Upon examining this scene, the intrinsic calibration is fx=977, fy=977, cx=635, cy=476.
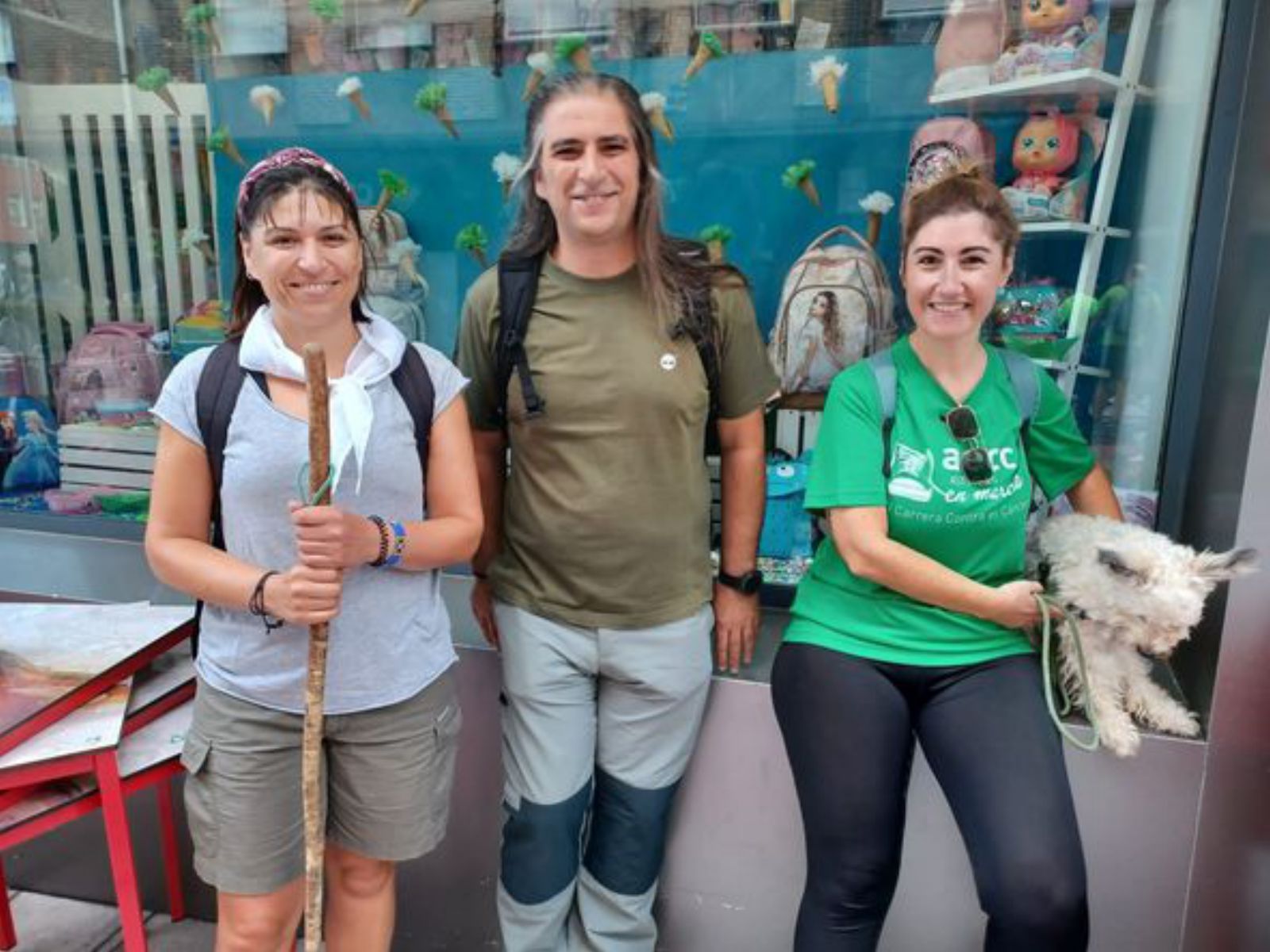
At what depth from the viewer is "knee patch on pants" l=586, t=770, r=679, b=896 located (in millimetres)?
1973

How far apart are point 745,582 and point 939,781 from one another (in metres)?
0.53

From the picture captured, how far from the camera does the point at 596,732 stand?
6.48ft

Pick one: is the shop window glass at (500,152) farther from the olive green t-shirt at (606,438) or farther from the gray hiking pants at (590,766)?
the gray hiking pants at (590,766)

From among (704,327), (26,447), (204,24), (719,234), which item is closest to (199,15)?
(204,24)

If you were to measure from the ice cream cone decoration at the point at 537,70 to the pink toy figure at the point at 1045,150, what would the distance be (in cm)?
151

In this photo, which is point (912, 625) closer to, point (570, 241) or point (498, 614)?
point (498, 614)

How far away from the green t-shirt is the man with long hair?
0.20 m

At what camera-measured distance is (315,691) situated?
4.93 ft

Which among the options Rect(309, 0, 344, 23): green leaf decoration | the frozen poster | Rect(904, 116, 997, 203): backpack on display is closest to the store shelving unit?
Rect(904, 116, 997, 203): backpack on display

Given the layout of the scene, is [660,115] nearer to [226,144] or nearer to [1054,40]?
[1054,40]

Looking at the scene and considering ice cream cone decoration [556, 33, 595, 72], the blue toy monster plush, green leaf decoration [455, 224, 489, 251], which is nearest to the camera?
the blue toy monster plush

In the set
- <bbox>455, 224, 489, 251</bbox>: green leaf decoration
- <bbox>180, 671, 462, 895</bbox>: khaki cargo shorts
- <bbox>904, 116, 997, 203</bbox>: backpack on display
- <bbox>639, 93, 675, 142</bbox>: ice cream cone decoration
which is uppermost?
<bbox>639, 93, 675, 142</bbox>: ice cream cone decoration

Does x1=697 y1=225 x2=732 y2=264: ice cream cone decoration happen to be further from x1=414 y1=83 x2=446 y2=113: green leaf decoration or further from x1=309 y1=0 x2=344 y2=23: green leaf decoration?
x1=309 y1=0 x2=344 y2=23: green leaf decoration

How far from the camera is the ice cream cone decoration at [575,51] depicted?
318cm
